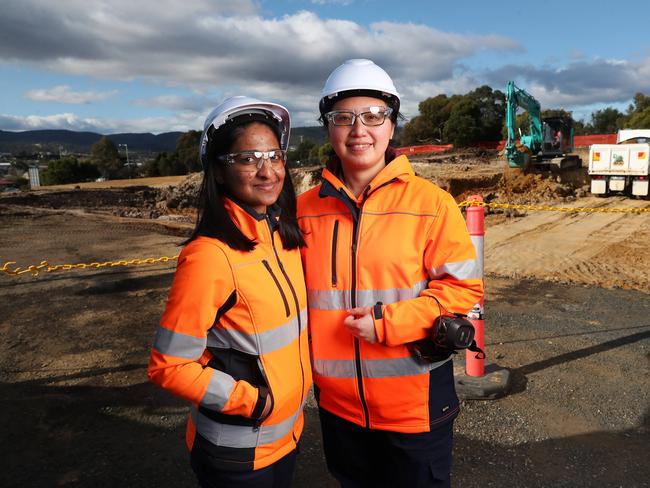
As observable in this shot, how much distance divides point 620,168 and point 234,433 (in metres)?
19.9

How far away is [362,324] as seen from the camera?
1844mm

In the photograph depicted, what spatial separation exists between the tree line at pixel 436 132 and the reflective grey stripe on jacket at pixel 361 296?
35.5m

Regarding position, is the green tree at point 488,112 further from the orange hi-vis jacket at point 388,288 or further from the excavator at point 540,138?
the orange hi-vis jacket at point 388,288

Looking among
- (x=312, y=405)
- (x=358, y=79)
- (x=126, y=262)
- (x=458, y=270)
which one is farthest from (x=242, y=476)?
(x=126, y=262)

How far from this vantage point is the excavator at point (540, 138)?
20172mm

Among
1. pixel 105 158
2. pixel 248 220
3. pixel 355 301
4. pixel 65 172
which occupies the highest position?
pixel 105 158

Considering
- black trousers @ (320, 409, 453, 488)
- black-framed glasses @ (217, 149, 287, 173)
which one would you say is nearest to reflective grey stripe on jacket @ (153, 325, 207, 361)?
black-framed glasses @ (217, 149, 287, 173)

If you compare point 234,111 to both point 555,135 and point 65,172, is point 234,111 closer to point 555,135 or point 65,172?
point 555,135

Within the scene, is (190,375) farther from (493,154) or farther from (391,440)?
(493,154)

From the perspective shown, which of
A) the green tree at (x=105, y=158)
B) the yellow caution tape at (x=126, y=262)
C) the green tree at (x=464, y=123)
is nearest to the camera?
the yellow caution tape at (x=126, y=262)

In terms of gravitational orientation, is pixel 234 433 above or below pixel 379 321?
below

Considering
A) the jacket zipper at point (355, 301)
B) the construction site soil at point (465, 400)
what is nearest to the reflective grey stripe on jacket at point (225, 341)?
the jacket zipper at point (355, 301)

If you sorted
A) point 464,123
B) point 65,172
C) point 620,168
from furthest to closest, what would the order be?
point 65,172 → point 464,123 → point 620,168

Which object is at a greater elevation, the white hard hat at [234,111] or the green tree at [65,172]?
the green tree at [65,172]
